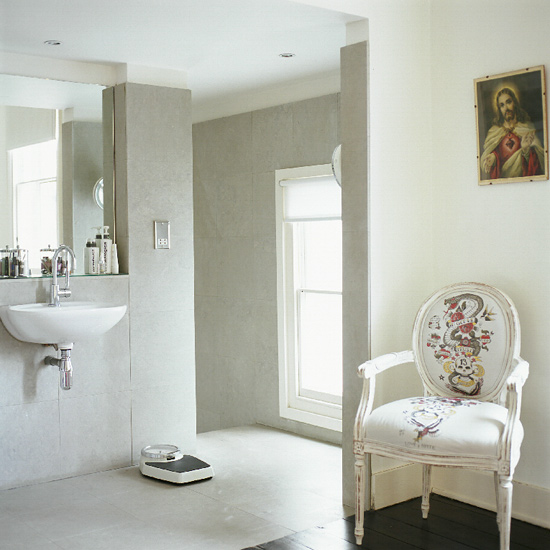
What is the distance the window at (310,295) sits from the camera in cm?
461

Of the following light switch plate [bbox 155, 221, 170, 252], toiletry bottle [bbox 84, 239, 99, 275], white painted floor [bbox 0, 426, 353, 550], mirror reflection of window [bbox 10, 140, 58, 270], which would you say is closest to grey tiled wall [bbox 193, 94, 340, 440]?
white painted floor [bbox 0, 426, 353, 550]

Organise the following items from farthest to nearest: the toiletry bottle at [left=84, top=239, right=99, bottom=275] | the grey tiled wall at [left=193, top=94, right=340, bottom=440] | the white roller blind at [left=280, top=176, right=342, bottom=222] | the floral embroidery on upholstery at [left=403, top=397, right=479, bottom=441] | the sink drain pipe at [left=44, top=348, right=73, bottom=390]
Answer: the grey tiled wall at [left=193, top=94, right=340, bottom=440], the white roller blind at [left=280, top=176, right=342, bottom=222], the toiletry bottle at [left=84, top=239, right=99, bottom=275], the sink drain pipe at [left=44, top=348, right=73, bottom=390], the floral embroidery on upholstery at [left=403, top=397, right=479, bottom=441]

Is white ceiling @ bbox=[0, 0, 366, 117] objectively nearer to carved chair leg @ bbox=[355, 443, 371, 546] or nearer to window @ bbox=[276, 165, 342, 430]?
window @ bbox=[276, 165, 342, 430]

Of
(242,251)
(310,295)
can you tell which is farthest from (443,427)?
(242,251)

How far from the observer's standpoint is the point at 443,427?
2.71m

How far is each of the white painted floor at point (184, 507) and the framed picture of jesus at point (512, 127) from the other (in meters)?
1.65

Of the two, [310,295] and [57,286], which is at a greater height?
[57,286]

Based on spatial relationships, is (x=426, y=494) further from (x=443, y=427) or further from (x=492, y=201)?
(x=492, y=201)

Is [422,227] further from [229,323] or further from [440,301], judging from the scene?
[229,323]

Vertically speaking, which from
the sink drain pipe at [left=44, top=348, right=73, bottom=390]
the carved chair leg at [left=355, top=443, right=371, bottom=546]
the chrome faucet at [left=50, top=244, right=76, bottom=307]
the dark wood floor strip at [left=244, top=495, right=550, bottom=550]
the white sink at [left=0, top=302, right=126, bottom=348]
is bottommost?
the dark wood floor strip at [left=244, top=495, right=550, bottom=550]

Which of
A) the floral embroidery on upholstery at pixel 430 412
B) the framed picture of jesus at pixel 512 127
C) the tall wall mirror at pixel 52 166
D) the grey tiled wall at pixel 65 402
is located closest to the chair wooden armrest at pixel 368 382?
the floral embroidery on upholstery at pixel 430 412

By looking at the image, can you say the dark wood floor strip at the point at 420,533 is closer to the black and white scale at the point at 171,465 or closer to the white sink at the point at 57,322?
the black and white scale at the point at 171,465

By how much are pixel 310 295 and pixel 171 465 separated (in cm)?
149

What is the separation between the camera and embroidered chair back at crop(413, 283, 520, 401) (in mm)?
3008
